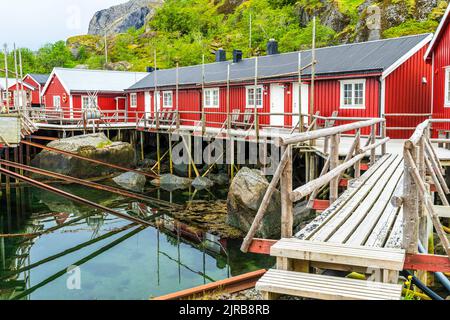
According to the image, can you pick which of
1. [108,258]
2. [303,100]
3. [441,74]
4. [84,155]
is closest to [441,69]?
[441,74]

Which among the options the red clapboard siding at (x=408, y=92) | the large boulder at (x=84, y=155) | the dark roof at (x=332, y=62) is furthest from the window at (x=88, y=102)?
the red clapboard siding at (x=408, y=92)

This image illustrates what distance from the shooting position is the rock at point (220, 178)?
22312 mm

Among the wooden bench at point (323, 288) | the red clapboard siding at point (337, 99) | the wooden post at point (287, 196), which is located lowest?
the wooden bench at point (323, 288)

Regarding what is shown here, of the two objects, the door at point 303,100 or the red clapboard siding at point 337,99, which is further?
the door at point 303,100

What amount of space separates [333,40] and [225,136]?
22969 millimetres

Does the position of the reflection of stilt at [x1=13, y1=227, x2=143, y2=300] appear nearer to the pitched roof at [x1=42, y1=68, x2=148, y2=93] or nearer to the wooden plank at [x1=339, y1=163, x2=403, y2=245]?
the wooden plank at [x1=339, y1=163, x2=403, y2=245]

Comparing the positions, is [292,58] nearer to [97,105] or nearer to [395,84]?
[395,84]

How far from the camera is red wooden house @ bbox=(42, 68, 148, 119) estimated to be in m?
35.0

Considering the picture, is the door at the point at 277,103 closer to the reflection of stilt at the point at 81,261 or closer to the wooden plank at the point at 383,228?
the reflection of stilt at the point at 81,261

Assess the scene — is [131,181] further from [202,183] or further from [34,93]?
[34,93]

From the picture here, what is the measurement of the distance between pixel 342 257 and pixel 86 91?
33.3 m

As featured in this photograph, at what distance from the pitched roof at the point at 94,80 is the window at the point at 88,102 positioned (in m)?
0.69

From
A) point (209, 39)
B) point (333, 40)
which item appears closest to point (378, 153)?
point (333, 40)

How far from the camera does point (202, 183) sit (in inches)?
855
